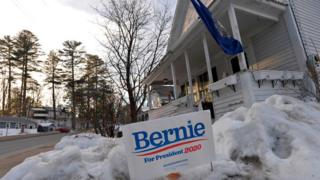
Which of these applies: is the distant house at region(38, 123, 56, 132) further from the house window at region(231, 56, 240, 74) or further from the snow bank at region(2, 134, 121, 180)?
the snow bank at region(2, 134, 121, 180)

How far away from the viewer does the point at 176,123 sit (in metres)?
2.75

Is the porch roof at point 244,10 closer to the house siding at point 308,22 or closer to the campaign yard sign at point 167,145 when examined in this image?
the house siding at point 308,22

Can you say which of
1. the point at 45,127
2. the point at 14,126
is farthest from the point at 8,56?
the point at 45,127

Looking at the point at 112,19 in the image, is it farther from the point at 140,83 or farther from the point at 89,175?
the point at 89,175

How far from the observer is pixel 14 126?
124ft

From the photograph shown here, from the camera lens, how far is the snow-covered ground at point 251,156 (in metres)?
2.81

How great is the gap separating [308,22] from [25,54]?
39885 mm

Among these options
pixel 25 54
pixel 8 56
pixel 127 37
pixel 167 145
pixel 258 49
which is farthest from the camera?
pixel 25 54

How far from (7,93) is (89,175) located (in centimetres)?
4093

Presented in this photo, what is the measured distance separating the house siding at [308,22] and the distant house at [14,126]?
132 feet

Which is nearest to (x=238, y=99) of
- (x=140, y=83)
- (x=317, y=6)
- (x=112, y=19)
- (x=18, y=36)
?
(x=317, y=6)

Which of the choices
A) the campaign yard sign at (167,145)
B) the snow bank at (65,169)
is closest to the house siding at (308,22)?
the campaign yard sign at (167,145)

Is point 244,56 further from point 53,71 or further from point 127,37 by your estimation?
point 53,71

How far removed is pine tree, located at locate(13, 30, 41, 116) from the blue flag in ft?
124
